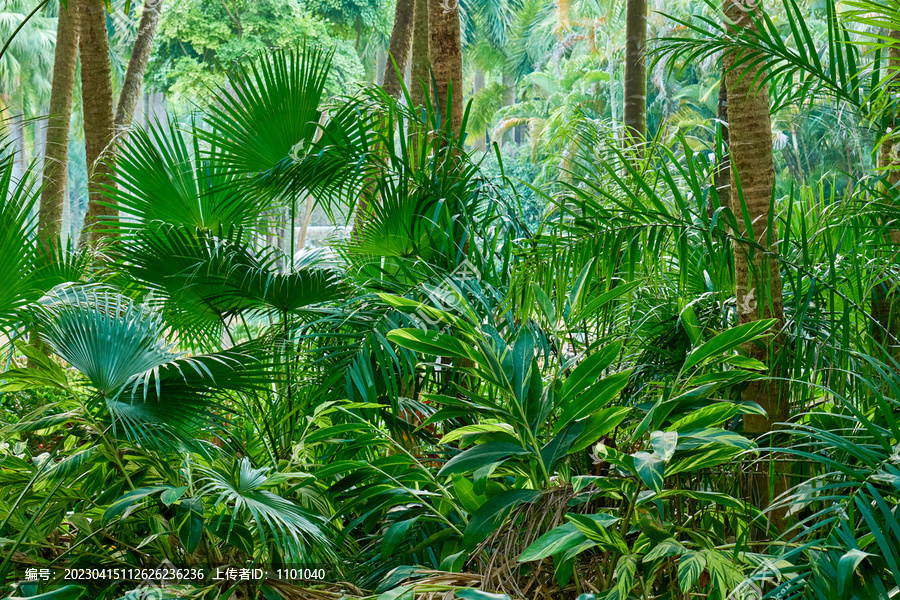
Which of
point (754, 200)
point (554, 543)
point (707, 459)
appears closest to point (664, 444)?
point (707, 459)

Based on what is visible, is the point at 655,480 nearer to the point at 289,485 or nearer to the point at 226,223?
the point at 289,485

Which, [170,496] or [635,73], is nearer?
[170,496]

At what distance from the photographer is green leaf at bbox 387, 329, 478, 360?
1.62 m

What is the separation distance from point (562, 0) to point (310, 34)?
19.0 feet

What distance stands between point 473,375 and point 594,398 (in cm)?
57

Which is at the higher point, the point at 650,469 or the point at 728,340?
the point at 728,340

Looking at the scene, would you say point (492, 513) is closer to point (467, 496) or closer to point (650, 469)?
point (467, 496)

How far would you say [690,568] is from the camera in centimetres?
132

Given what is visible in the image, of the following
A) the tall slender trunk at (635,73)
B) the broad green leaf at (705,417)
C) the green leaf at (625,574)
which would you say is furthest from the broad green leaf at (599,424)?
the tall slender trunk at (635,73)

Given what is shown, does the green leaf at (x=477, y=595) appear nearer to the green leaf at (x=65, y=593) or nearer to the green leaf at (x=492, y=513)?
the green leaf at (x=492, y=513)

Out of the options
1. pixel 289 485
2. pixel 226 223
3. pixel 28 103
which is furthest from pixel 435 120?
pixel 28 103

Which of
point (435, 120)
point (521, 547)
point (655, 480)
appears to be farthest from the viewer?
point (435, 120)

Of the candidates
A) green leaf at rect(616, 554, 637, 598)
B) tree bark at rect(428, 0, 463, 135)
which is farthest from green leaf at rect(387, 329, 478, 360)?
tree bark at rect(428, 0, 463, 135)

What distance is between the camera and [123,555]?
207 cm
